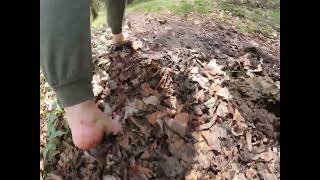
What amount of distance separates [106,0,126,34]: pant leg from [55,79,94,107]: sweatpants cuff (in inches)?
5.9

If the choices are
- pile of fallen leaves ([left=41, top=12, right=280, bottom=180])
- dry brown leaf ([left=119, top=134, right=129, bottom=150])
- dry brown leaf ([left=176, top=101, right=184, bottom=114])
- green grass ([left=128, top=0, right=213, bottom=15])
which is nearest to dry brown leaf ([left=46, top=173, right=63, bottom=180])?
pile of fallen leaves ([left=41, top=12, right=280, bottom=180])

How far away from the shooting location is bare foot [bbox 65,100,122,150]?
66 centimetres

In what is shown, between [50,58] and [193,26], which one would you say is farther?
[193,26]

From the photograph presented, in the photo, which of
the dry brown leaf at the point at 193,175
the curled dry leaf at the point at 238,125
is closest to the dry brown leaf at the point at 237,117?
the curled dry leaf at the point at 238,125

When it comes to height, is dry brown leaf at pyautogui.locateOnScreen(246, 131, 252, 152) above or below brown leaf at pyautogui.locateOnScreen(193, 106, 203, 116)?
below

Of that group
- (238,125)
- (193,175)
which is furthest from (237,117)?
(193,175)

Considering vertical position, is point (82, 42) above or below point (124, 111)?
above

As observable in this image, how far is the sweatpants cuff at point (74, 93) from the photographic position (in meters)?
0.63

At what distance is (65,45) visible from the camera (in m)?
0.61

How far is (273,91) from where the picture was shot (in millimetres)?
705

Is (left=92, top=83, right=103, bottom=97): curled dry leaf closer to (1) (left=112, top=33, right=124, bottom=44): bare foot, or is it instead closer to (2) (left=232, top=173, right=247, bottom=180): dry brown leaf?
(1) (left=112, top=33, right=124, bottom=44): bare foot

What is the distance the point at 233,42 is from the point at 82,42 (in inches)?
10.5
